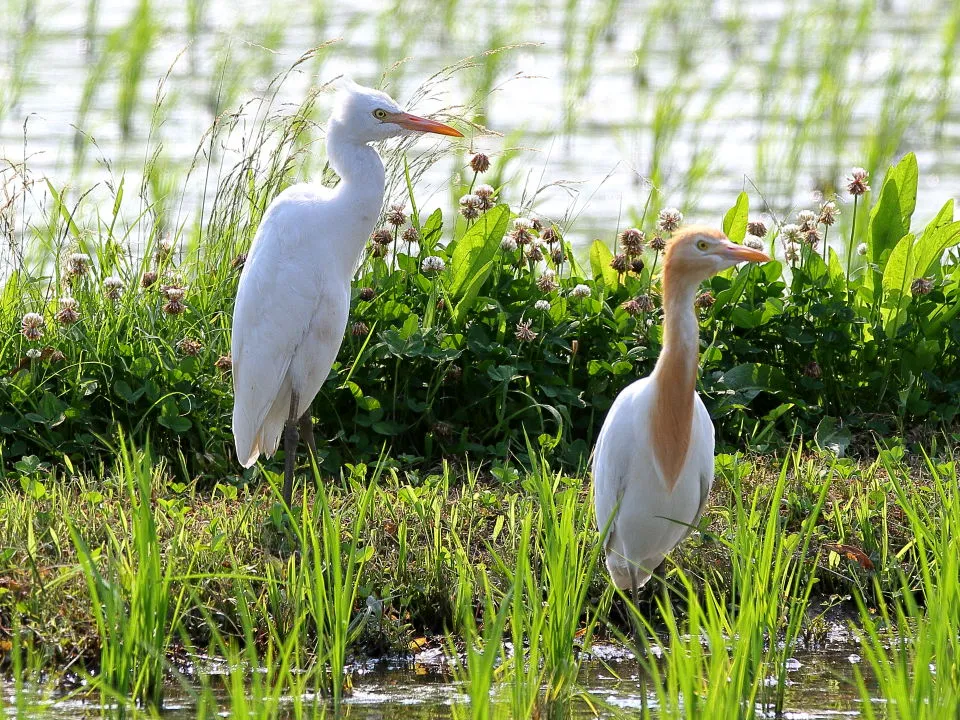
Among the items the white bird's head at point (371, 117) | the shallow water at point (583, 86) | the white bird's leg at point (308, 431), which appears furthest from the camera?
the shallow water at point (583, 86)

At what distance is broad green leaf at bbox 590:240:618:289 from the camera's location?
223 inches

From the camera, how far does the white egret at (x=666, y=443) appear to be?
153 inches

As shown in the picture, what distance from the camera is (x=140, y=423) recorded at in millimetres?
4961

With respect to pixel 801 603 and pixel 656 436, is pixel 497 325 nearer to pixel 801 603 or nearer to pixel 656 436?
pixel 656 436

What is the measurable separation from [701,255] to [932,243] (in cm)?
205

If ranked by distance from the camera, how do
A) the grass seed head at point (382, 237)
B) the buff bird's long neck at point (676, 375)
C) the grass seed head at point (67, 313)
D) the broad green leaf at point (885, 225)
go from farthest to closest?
the broad green leaf at point (885, 225) → the grass seed head at point (382, 237) → the grass seed head at point (67, 313) → the buff bird's long neck at point (676, 375)

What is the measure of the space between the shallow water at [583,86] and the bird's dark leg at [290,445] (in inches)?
95.7

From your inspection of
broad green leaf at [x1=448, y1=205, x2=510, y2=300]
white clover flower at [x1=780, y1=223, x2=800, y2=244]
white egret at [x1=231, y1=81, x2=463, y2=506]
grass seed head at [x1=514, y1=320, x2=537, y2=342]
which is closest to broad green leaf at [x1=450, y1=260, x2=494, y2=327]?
broad green leaf at [x1=448, y1=205, x2=510, y2=300]

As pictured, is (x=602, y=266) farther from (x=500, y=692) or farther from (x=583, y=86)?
(x=583, y=86)

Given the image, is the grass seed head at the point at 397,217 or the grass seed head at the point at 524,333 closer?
the grass seed head at the point at 524,333

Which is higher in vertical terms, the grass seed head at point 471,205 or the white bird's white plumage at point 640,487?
the grass seed head at point 471,205

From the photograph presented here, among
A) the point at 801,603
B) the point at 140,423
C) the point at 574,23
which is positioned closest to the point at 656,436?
the point at 801,603

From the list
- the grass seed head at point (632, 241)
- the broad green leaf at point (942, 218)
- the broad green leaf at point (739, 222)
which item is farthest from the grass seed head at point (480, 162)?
the broad green leaf at point (942, 218)

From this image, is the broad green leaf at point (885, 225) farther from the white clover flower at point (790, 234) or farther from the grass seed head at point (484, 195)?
the grass seed head at point (484, 195)
